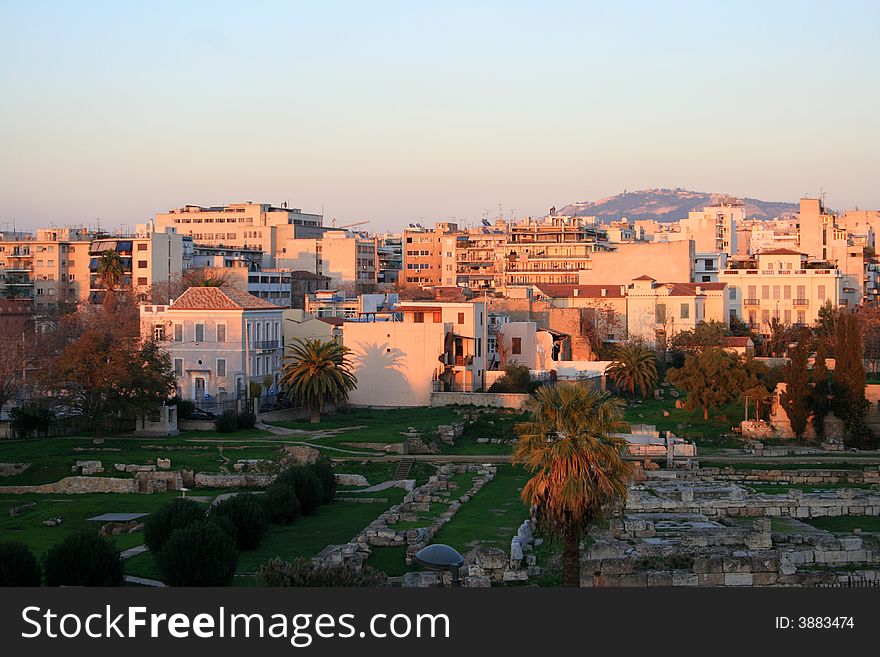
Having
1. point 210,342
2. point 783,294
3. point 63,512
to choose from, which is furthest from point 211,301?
point 783,294

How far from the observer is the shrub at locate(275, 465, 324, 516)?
40.9 m

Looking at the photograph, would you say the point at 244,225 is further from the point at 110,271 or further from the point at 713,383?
the point at 713,383

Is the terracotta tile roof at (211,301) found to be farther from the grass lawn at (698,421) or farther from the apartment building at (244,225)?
the apartment building at (244,225)

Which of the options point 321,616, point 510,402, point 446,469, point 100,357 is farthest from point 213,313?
point 321,616

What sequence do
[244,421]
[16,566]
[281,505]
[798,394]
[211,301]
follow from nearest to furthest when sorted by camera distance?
[16,566] → [281,505] → [798,394] → [244,421] → [211,301]

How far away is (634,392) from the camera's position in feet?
246

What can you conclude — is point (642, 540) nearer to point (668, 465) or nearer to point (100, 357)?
point (668, 465)

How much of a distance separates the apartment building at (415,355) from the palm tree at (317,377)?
713cm

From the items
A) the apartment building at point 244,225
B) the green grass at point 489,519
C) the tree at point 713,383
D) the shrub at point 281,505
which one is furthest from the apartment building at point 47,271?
the shrub at point 281,505

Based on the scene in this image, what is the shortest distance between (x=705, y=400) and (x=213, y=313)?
27012mm

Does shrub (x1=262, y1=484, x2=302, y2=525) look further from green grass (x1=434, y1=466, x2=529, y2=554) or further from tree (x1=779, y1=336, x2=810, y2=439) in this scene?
tree (x1=779, y1=336, x2=810, y2=439)

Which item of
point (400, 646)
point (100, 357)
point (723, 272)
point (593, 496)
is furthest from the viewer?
point (723, 272)

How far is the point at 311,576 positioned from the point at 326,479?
1857cm

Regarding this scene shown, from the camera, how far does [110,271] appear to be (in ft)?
360
